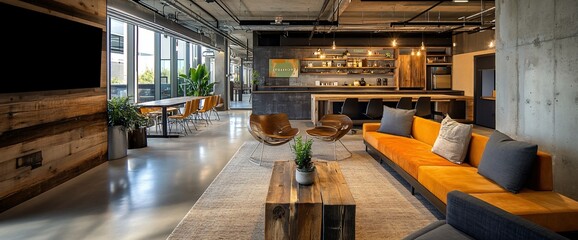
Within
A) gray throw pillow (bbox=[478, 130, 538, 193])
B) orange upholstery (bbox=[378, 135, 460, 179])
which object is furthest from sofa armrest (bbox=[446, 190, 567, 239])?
orange upholstery (bbox=[378, 135, 460, 179])

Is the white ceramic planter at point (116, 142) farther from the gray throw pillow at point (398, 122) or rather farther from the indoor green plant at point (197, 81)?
the indoor green plant at point (197, 81)

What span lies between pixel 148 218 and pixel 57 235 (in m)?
0.72

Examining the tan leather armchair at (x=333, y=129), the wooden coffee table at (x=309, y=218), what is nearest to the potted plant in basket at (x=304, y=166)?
the wooden coffee table at (x=309, y=218)

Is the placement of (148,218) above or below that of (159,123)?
below

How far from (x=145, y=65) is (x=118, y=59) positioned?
170 cm

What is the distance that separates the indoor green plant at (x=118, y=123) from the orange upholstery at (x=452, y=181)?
4763mm

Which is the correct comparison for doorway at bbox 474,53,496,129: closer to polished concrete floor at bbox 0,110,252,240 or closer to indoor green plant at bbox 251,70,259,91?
indoor green plant at bbox 251,70,259,91

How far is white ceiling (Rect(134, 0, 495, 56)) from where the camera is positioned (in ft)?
30.8

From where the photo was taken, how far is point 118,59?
9.35m

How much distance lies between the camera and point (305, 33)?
43.3ft

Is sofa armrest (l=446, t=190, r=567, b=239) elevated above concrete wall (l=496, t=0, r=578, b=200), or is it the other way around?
concrete wall (l=496, t=0, r=578, b=200)

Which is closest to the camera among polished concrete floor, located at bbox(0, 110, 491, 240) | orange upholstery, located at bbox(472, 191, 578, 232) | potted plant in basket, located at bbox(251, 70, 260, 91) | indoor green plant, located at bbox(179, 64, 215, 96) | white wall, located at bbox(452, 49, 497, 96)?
orange upholstery, located at bbox(472, 191, 578, 232)

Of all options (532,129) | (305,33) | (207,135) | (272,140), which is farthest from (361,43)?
(532,129)

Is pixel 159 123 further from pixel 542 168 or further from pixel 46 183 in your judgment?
pixel 542 168
